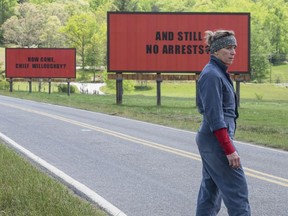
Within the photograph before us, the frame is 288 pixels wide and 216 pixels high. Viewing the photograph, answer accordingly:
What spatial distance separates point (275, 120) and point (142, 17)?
13.2 metres

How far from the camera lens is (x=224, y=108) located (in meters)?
5.06

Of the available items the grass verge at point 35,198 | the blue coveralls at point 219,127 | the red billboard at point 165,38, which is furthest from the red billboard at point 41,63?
the blue coveralls at point 219,127

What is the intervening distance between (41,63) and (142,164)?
155ft

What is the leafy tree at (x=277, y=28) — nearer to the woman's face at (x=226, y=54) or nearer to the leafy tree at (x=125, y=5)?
the leafy tree at (x=125, y=5)

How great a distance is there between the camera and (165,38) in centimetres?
3428

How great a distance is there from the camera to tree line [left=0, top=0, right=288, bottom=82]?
8750 centimetres

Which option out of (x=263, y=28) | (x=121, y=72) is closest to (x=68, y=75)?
(x=121, y=72)

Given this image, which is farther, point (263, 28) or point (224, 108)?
point (263, 28)

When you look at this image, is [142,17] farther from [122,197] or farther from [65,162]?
[122,197]

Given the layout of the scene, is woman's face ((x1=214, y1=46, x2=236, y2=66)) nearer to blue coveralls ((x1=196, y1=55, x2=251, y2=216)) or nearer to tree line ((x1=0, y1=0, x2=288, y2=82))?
blue coveralls ((x1=196, y1=55, x2=251, y2=216))

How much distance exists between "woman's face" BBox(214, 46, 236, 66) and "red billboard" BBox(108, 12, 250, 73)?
95.5 ft

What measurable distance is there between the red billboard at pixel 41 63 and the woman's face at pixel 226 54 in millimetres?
51264

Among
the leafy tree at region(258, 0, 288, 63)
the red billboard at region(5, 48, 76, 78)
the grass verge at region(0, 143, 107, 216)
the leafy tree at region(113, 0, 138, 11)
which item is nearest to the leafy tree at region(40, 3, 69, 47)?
the leafy tree at region(113, 0, 138, 11)

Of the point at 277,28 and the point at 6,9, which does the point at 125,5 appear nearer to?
the point at 277,28
